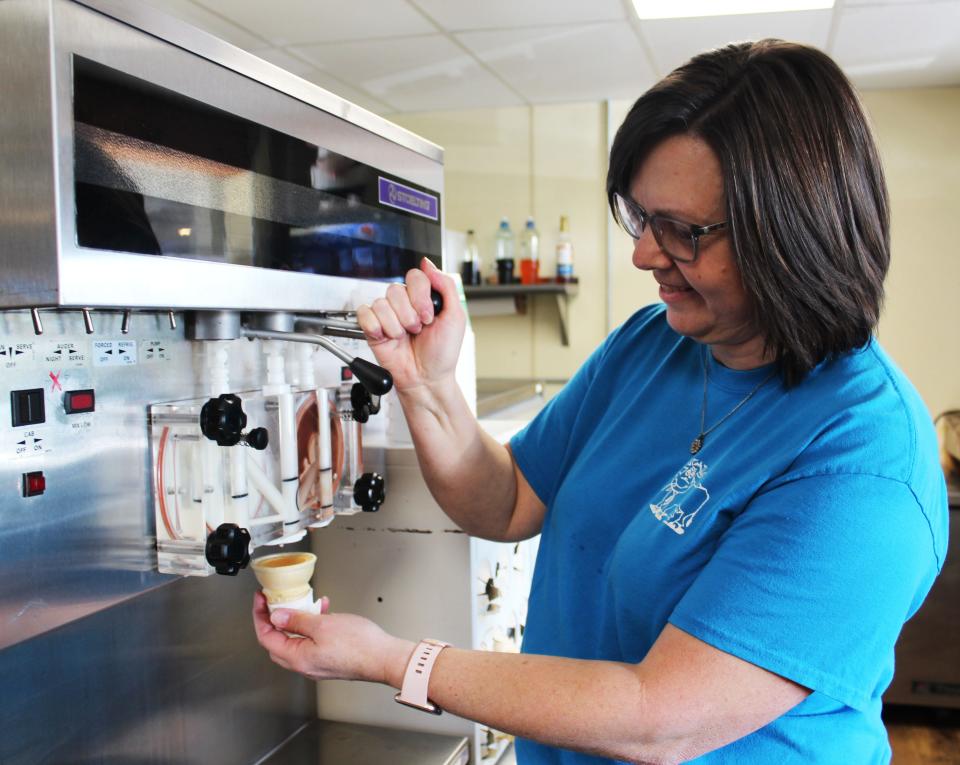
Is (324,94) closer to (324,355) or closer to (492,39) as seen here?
(324,355)

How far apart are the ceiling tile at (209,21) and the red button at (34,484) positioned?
197cm

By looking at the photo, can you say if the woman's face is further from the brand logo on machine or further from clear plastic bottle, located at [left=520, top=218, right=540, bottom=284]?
clear plastic bottle, located at [left=520, top=218, right=540, bottom=284]

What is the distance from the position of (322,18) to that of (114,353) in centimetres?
202

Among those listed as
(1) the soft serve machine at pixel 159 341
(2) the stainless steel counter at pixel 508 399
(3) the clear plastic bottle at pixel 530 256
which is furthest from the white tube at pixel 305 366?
(3) the clear plastic bottle at pixel 530 256

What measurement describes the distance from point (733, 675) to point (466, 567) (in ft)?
1.97

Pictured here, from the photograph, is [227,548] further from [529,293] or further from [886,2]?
[529,293]

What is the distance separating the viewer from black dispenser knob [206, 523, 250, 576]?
2.71 ft

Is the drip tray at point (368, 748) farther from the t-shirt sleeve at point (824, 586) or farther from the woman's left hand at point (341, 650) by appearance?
the t-shirt sleeve at point (824, 586)

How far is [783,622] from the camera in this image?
0.71 meters

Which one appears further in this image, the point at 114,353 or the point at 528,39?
the point at 528,39

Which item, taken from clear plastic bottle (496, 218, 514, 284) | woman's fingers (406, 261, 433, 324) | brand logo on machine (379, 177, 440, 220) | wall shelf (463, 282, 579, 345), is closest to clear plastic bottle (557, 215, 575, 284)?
wall shelf (463, 282, 579, 345)

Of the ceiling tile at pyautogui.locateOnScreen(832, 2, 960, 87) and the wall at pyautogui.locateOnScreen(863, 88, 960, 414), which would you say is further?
the wall at pyautogui.locateOnScreen(863, 88, 960, 414)

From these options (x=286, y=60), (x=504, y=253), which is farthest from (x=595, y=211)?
(x=286, y=60)

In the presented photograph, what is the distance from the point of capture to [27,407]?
76 cm
